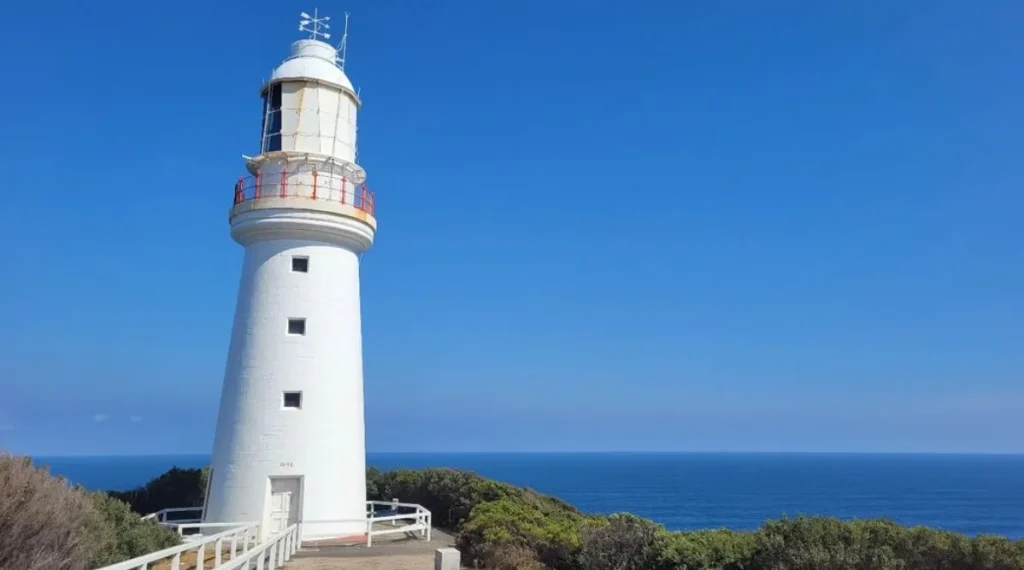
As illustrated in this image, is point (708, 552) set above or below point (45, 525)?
below

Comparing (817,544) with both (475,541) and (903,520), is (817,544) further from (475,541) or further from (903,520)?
(903,520)

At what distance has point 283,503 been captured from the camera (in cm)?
1527

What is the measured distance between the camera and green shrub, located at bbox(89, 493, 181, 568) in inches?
386

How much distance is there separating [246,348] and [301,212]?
2.99 m

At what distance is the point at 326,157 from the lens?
16.3m

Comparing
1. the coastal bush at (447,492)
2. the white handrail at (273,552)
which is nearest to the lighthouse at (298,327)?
the white handrail at (273,552)

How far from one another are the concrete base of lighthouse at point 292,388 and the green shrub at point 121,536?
2.18 metres

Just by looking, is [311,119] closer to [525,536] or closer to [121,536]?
[121,536]

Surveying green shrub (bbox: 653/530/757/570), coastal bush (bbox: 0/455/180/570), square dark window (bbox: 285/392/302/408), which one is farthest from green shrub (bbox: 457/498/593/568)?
coastal bush (bbox: 0/455/180/570)

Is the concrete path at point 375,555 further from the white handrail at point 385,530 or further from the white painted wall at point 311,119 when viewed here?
the white painted wall at point 311,119

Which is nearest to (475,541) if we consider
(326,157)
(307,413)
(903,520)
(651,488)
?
(307,413)

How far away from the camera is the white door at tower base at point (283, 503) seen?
15.1 meters

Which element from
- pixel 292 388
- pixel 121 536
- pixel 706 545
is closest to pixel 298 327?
pixel 292 388

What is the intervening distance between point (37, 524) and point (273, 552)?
4509 mm
